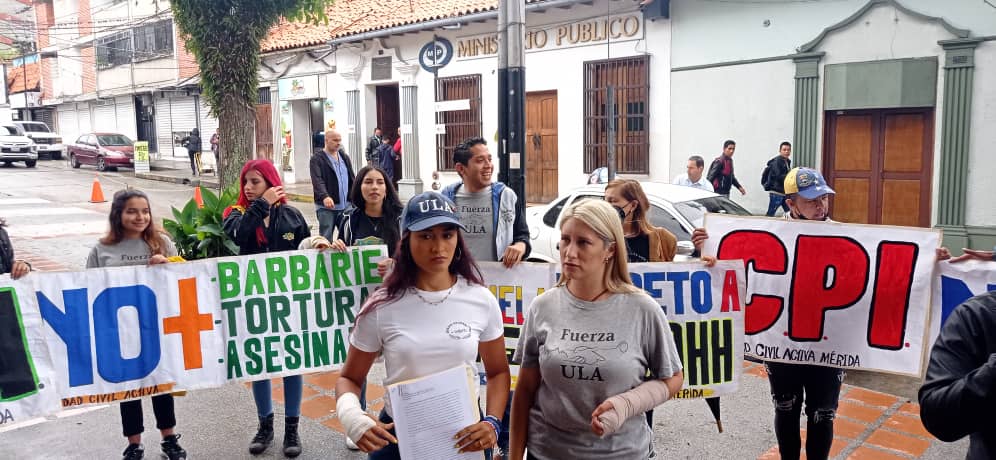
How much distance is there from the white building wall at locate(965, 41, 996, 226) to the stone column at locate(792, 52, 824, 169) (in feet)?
7.69

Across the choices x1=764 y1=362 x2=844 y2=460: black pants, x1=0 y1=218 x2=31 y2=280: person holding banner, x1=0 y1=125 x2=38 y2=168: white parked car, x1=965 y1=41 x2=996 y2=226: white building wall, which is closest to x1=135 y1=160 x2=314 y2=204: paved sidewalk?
x1=0 y1=125 x2=38 y2=168: white parked car

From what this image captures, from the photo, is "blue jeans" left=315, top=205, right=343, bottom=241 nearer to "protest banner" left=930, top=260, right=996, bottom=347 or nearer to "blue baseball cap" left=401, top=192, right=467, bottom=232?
"blue baseball cap" left=401, top=192, right=467, bottom=232

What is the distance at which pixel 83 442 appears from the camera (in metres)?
5.11

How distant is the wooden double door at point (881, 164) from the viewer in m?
12.3

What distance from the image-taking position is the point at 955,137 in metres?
11.8

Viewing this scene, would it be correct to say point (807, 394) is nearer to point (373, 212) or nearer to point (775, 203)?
point (373, 212)

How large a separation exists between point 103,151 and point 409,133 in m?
17.1

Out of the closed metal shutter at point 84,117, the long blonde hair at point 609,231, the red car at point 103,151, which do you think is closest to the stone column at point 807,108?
the long blonde hair at point 609,231

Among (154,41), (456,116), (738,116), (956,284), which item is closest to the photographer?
(956,284)

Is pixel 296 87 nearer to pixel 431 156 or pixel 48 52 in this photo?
pixel 431 156

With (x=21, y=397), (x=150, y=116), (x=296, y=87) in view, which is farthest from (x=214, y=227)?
(x=150, y=116)

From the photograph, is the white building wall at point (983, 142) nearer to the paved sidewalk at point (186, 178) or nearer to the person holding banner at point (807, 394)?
the person holding banner at point (807, 394)

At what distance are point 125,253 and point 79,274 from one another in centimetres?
28

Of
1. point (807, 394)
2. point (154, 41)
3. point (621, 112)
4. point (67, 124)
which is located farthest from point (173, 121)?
point (807, 394)
